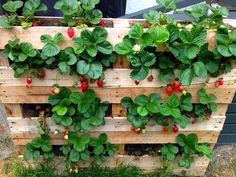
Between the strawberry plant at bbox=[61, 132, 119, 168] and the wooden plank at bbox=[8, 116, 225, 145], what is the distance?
5 centimetres

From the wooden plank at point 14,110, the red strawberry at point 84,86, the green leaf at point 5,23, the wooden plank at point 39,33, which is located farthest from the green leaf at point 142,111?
the green leaf at point 5,23

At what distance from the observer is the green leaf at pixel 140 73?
2145mm

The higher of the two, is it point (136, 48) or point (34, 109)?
point (136, 48)

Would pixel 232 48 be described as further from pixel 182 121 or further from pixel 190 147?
pixel 190 147

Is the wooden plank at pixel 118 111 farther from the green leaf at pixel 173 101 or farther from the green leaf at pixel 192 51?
the green leaf at pixel 192 51

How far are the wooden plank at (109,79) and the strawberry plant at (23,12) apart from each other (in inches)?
12.4

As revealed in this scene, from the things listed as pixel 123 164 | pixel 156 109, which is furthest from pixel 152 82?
pixel 123 164

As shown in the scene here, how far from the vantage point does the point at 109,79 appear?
2305 millimetres

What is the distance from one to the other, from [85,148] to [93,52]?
811 mm

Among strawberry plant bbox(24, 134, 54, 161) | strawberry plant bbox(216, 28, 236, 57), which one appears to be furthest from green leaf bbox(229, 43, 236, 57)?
strawberry plant bbox(24, 134, 54, 161)

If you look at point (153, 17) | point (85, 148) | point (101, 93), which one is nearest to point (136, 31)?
point (153, 17)

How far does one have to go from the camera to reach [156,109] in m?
2.36

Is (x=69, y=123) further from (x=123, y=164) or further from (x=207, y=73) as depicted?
(x=207, y=73)

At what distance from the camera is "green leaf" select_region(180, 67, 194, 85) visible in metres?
2.16
